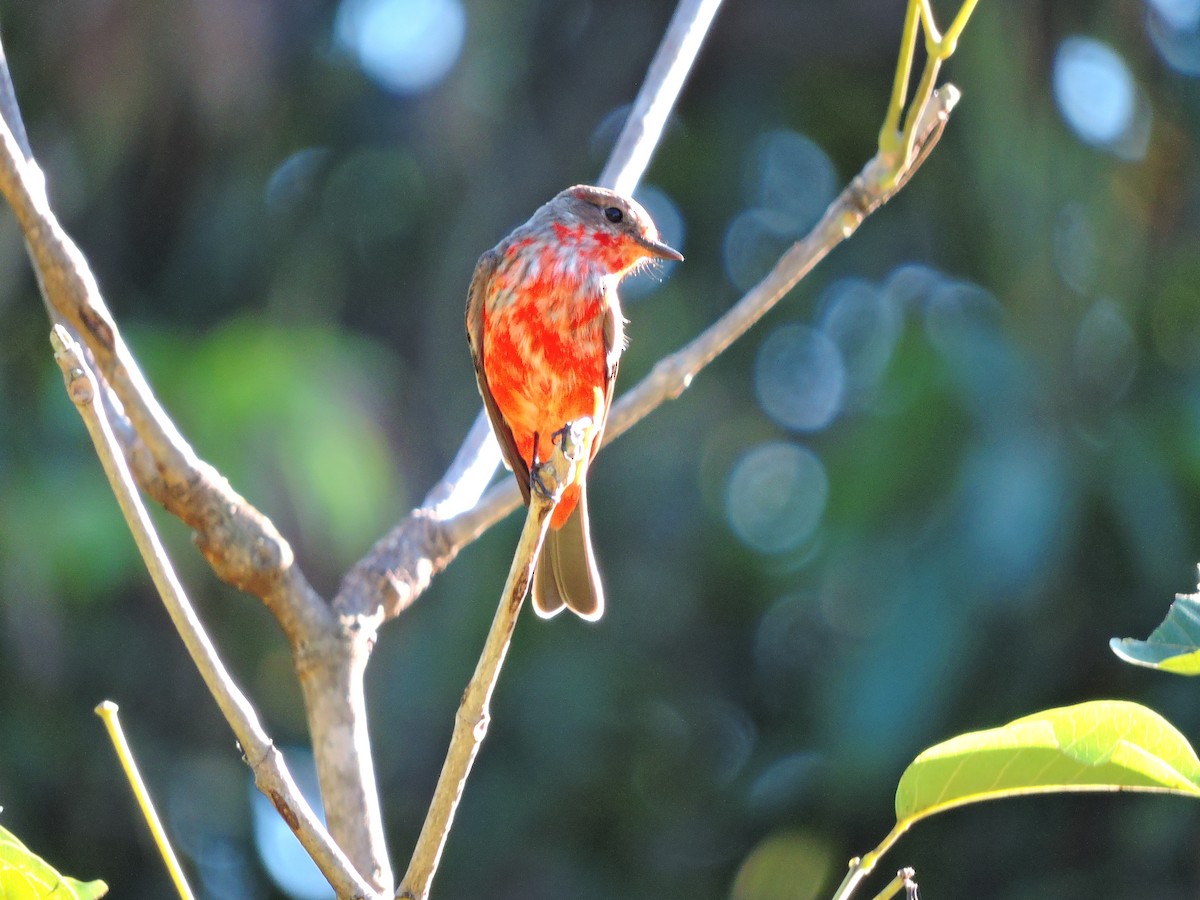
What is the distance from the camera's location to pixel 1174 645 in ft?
5.81

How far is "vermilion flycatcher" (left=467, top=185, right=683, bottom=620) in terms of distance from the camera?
156 inches

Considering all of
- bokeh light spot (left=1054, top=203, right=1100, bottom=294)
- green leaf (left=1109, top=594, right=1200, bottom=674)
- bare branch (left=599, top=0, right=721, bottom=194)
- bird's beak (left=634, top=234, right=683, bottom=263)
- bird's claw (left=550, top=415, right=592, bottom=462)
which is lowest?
green leaf (left=1109, top=594, right=1200, bottom=674)

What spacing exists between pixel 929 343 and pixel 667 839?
2.44 m

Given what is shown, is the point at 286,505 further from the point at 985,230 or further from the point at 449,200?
the point at 985,230

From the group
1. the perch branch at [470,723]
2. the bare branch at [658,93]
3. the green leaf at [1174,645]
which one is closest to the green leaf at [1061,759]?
the green leaf at [1174,645]

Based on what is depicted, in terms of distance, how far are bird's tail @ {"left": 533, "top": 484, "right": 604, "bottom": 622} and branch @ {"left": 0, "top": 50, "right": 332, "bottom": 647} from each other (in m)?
1.49

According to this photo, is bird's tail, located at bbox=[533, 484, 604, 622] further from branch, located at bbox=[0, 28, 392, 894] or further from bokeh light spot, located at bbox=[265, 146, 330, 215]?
bokeh light spot, located at bbox=[265, 146, 330, 215]

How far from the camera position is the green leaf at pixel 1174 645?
1.66 metres

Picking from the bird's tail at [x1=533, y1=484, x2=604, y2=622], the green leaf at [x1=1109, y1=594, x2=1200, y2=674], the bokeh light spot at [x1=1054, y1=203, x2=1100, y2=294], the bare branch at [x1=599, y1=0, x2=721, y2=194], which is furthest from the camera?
the bokeh light spot at [x1=1054, y1=203, x2=1100, y2=294]

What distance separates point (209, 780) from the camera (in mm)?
6375

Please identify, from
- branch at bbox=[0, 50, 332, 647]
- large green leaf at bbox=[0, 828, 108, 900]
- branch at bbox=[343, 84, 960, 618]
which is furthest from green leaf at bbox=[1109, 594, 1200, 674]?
branch at bbox=[0, 50, 332, 647]

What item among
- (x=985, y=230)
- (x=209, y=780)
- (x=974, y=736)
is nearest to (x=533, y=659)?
(x=209, y=780)

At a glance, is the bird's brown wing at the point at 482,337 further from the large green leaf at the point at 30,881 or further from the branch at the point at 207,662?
the large green leaf at the point at 30,881

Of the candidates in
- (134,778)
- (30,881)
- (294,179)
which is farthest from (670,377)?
(294,179)
